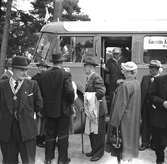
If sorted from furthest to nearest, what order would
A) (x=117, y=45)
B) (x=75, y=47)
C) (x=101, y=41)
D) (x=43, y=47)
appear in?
(x=117, y=45), (x=43, y=47), (x=75, y=47), (x=101, y=41)

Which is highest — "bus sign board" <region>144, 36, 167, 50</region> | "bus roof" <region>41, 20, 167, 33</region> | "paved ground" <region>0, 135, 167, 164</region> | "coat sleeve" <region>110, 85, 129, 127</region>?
"bus roof" <region>41, 20, 167, 33</region>

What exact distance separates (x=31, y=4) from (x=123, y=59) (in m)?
18.8

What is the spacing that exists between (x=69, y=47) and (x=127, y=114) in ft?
13.5

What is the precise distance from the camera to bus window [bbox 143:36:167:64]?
9727 mm

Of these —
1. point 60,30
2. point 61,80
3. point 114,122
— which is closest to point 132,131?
point 114,122

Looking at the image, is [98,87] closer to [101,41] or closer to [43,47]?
[101,41]

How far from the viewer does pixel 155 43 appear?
9.82 meters

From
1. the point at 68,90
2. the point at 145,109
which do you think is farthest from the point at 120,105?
the point at 145,109

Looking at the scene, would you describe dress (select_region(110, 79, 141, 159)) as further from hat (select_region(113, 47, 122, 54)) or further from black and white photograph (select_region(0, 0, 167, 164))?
hat (select_region(113, 47, 122, 54))

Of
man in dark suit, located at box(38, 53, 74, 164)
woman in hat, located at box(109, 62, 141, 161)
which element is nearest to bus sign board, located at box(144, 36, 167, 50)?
man in dark suit, located at box(38, 53, 74, 164)

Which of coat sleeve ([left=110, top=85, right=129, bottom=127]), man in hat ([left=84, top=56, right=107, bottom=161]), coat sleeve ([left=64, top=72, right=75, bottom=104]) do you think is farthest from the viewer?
man in hat ([left=84, top=56, right=107, bottom=161])

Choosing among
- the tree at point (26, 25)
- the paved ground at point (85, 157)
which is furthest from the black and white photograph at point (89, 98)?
the tree at point (26, 25)

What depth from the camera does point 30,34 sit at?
26969mm

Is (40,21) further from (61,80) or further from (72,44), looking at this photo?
(61,80)
